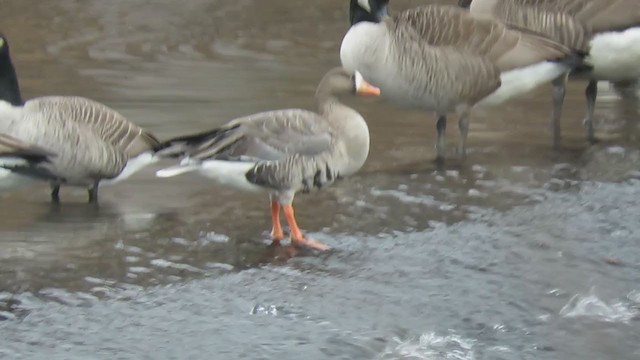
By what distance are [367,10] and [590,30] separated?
6.81 feet

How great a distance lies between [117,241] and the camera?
780 centimetres

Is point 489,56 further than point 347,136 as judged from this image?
Yes

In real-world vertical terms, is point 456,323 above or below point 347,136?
below

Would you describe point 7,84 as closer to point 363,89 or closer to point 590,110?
point 363,89

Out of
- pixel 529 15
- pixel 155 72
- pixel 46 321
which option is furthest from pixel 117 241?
pixel 155 72

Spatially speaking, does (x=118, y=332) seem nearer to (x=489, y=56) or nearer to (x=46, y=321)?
(x=46, y=321)

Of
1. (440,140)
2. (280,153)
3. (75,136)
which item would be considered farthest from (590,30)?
(75,136)

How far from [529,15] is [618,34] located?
0.76m

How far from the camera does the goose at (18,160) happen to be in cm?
792

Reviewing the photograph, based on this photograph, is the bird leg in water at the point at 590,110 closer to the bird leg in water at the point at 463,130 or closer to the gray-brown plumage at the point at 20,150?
the bird leg in water at the point at 463,130

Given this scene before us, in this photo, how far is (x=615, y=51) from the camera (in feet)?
34.5

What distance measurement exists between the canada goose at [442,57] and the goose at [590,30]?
0.49 m

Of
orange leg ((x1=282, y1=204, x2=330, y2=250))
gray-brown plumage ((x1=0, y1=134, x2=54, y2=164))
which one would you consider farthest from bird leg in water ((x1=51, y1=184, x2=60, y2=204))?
orange leg ((x1=282, y1=204, x2=330, y2=250))

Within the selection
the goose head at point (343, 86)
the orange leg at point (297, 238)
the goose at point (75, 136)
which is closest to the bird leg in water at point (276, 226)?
the orange leg at point (297, 238)
